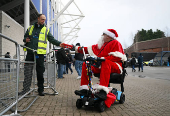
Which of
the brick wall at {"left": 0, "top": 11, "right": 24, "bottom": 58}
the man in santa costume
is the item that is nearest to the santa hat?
the man in santa costume

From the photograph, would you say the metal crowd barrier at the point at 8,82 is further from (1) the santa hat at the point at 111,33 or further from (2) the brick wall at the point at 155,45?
(2) the brick wall at the point at 155,45

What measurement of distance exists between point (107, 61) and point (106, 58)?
0.93 feet

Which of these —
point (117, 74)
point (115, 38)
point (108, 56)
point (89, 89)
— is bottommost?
point (89, 89)

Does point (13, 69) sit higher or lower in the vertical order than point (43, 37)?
lower

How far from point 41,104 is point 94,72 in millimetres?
1372

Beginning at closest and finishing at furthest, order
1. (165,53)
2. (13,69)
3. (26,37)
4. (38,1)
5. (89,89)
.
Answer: (13,69), (89,89), (26,37), (38,1), (165,53)

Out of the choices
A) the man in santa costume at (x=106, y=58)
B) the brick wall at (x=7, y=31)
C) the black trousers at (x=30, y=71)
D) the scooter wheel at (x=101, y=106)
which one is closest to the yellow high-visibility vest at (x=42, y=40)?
the black trousers at (x=30, y=71)

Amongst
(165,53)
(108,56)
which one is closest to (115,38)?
(108,56)

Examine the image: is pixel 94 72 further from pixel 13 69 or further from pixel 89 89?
pixel 13 69

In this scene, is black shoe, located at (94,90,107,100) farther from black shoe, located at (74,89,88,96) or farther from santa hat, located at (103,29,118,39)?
santa hat, located at (103,29,118,39)

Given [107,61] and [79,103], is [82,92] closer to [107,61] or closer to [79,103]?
[79,103]

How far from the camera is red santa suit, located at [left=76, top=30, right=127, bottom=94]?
12.1 ft

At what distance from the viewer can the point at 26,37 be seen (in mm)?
4727

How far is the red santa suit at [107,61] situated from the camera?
369 centimetres
